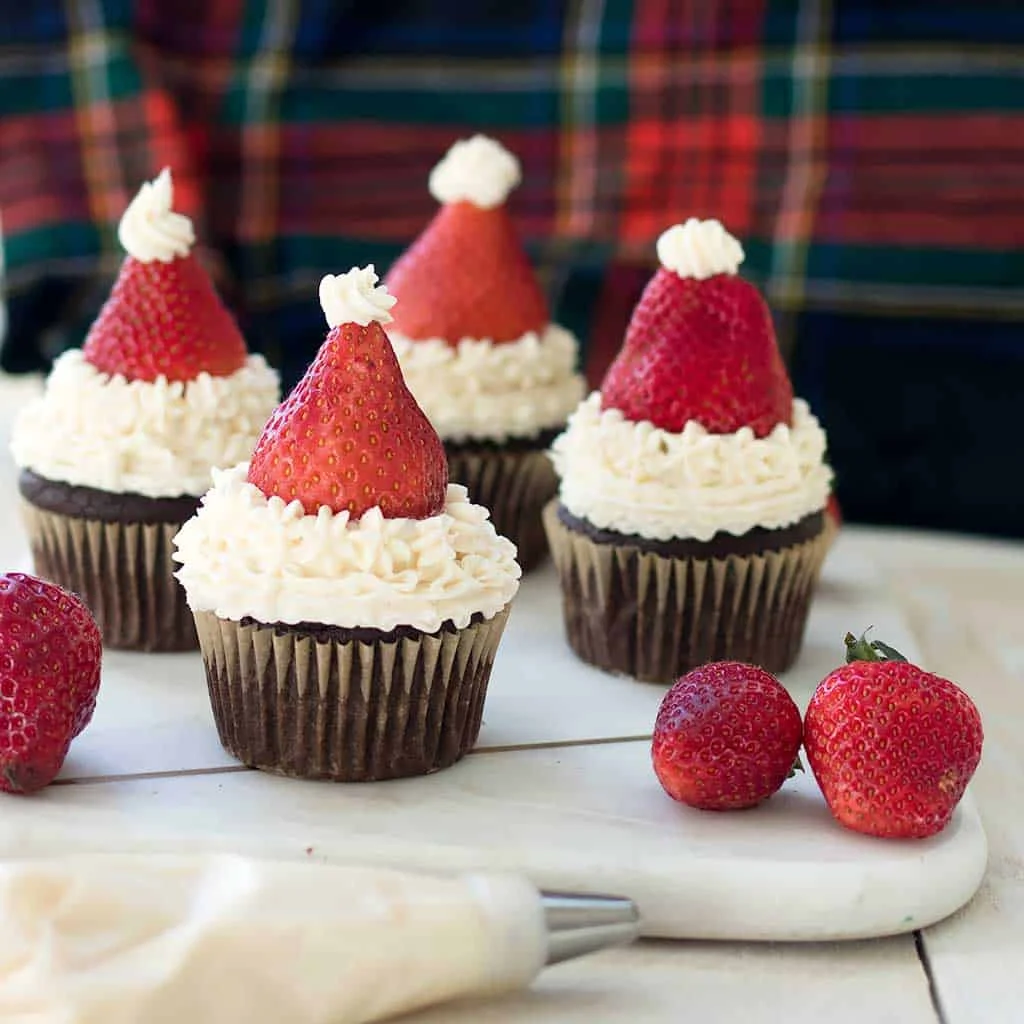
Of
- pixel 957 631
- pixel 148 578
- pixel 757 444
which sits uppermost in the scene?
pixel 757 444

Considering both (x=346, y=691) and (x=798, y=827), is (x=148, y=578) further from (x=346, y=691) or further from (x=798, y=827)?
(x=798, y=827)

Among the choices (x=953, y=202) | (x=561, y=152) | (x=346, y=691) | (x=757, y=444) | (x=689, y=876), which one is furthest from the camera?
(x=561, y=152)

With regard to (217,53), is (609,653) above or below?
below

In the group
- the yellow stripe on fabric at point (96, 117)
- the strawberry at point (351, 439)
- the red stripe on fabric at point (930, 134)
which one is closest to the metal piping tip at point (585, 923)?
the strawberry at point (351, 439)

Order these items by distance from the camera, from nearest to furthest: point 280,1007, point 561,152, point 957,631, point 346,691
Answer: point 280,1007
point 346,691
point 957,631
point 561,152

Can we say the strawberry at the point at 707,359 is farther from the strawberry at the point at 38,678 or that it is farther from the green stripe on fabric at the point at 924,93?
the green stripe on fabric at the point at 924,93

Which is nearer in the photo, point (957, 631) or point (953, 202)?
point (957, 631)

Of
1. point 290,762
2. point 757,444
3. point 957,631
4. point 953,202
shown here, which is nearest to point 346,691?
point 290,762
